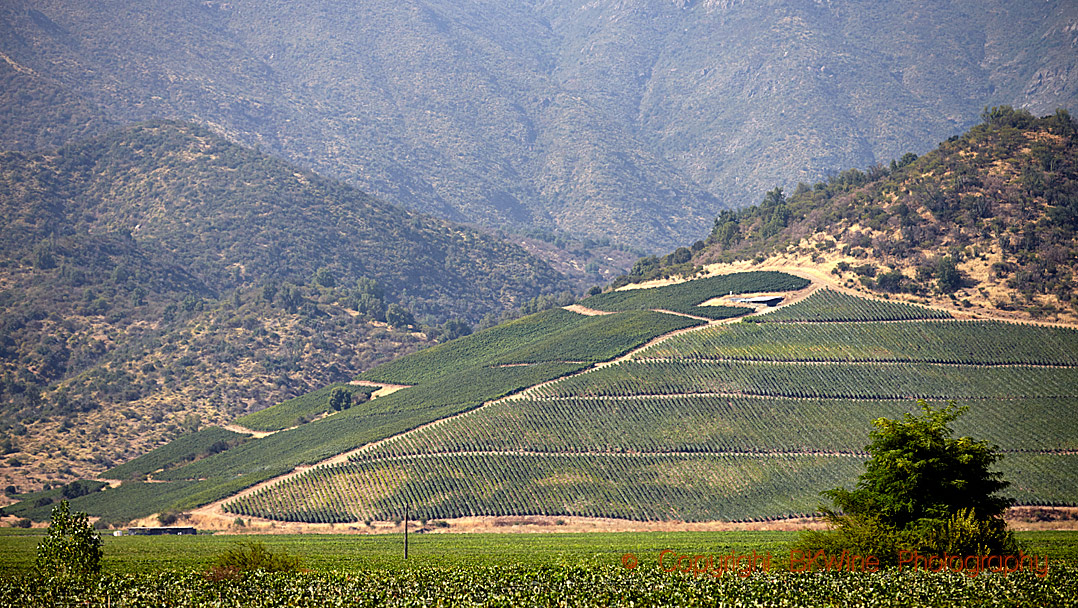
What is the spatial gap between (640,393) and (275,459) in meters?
37.7

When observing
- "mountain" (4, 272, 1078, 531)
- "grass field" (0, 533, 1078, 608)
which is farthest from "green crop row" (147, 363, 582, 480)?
"grass field" (0, 533, 1078, 608)

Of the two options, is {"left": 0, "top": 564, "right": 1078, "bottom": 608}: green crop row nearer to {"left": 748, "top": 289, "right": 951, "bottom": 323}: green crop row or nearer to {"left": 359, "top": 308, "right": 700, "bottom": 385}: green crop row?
{"left": 359, "top": 308, "right": 700, "bottom": 385}: green crop row

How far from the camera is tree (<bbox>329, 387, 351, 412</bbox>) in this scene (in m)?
124

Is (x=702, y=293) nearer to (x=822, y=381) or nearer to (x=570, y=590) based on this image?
(x=822, y=381)

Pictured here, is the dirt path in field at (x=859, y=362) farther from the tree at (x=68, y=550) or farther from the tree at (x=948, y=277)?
the tree at (x=68, y=550)

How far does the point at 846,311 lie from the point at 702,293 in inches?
880

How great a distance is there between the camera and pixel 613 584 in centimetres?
3572

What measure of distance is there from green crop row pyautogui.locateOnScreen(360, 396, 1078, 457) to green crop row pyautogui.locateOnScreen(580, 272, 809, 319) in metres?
25.6

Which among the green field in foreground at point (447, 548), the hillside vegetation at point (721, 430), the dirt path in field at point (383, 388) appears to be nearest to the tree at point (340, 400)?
the dirt path in field at point (383, 388)

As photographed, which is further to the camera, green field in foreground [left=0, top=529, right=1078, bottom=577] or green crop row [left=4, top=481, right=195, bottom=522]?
green crop row [left=4, top=481, right=195, bottom=522]

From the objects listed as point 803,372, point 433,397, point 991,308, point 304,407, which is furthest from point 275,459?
point 991,308

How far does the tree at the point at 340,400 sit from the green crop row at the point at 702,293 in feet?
129

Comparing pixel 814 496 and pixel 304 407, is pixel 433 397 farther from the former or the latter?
pixel 814 496

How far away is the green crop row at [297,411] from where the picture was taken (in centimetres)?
12338
